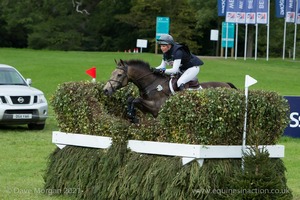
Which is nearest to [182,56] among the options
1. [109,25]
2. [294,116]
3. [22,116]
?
[294,116]

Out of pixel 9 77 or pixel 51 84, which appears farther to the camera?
pixel 51 84

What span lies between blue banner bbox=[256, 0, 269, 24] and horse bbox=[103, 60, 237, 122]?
3912 cm

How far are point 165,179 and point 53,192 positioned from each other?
2269 millimetres

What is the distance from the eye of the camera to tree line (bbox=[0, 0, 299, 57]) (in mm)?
74375

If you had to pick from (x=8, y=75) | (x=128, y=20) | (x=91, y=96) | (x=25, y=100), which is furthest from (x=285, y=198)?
(x=128, y=20)

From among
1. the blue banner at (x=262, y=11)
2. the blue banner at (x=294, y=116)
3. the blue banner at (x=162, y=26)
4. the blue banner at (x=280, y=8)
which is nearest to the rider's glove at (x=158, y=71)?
the blue banner at (x=294, y=116)

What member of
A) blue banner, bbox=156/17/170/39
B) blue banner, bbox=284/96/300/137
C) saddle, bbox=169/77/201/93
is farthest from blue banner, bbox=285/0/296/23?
saddle, bbox=169/77/201/93

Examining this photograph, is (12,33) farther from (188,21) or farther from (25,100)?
(25,100)

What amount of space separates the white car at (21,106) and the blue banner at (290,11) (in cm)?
3517

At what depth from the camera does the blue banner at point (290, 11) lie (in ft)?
175

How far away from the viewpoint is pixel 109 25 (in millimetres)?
80312

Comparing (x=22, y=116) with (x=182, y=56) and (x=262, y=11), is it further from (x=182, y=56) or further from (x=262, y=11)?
(x=262, y=11)

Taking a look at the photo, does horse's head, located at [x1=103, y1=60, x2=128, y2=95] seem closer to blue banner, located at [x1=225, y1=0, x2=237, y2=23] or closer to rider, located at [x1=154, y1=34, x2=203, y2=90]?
rider, located at [x1=154, y1=34, x2=203, y2=90]

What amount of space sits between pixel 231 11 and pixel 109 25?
30.7 metres
